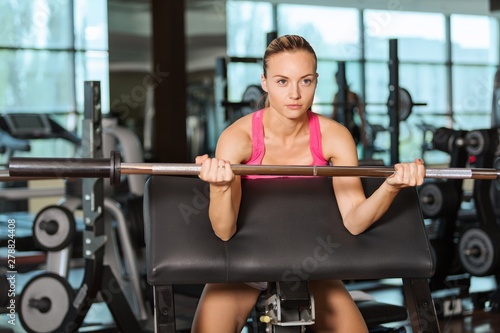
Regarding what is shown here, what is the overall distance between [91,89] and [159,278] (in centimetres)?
168

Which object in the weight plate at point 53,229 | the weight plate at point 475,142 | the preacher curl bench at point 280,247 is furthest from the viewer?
the weight plate at point 475,142

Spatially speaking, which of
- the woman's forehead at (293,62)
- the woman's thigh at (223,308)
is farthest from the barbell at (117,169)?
the woman's thigh at (223,308)

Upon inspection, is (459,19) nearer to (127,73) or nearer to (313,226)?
(127,73)

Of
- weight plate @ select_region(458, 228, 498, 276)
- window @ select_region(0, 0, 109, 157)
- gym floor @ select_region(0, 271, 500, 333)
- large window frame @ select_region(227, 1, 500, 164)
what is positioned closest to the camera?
gym floor @ select_region(0, 271, 500, 333)

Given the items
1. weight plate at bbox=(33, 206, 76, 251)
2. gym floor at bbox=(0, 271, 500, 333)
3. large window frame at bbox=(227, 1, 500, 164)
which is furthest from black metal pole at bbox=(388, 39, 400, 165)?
large window frame at bbox=(227, 1, 500, 164)

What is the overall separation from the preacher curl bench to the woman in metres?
0.05

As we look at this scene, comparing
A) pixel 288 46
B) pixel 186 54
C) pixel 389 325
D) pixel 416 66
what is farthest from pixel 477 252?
pixel 416 66

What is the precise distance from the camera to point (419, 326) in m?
1.79

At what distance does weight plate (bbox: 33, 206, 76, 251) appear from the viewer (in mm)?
3223

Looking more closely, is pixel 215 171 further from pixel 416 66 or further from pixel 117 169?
pixel 416 66

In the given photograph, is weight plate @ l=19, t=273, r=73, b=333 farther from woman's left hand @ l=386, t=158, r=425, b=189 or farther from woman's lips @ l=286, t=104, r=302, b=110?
woman's left hand @ l=386, t=158, r=425, b=189

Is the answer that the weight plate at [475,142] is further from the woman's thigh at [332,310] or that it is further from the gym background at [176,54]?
the woman's thigh at [332,310]

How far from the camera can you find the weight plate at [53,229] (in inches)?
127

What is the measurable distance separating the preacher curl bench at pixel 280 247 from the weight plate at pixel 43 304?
1486mm
